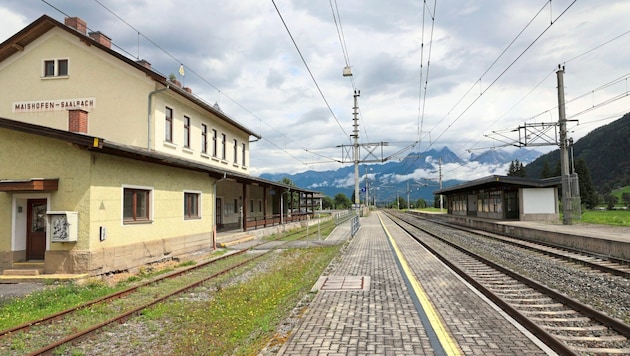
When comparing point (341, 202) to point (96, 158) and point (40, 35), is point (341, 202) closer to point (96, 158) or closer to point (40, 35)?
point (40, 35)

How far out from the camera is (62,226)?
37.5 ft

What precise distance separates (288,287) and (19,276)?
7360mm

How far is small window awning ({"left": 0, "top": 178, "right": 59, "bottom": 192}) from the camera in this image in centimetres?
1176

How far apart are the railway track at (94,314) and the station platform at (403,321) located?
3269 mm

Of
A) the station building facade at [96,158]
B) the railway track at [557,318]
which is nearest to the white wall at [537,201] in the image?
the station building facade at [96,158]

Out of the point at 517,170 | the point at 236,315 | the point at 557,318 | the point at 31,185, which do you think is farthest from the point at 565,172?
the point at 517,170

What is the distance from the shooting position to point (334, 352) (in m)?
5.26

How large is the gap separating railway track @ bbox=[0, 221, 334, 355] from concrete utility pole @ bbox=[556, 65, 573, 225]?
22137 mm

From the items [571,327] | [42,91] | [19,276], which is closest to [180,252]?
[19,276]

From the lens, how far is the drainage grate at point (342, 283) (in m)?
9.50

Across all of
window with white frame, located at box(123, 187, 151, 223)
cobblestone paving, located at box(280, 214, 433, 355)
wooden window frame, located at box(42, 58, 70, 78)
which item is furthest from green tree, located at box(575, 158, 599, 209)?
wooden window frame, located at box(42, 58, 70, 78)

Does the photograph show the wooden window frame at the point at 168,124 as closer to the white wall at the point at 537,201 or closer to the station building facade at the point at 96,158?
the station building facade at the point at 96,158

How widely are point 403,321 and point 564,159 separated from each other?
952 inches

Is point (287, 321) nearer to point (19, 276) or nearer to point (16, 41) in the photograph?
point (19, 276)
